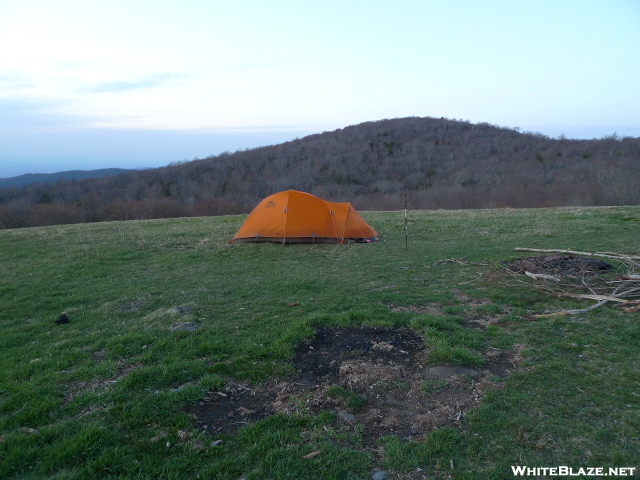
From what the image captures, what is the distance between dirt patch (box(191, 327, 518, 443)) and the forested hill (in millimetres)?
33324

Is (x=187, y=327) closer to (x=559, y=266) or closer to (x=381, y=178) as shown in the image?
(x=559, y=266)

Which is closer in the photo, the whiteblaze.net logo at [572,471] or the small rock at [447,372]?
the whiteblaze.net logo at [572,471]

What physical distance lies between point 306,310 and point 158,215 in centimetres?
3219

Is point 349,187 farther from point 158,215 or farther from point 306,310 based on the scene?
point 306,310

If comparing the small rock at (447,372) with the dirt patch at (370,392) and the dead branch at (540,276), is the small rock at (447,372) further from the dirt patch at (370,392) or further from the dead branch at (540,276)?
the dead branch at (540,276)

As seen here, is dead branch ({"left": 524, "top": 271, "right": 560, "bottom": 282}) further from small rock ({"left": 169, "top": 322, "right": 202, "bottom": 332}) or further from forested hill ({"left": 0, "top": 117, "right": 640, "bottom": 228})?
forested hill ({"left": 0, "top": 117, "right": 640, "bottom": 228})

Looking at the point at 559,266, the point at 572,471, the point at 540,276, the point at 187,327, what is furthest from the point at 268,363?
the point at 559,266

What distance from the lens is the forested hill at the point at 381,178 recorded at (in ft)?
123

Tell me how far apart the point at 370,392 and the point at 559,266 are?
20.0 feet

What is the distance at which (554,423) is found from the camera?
12.6 feet

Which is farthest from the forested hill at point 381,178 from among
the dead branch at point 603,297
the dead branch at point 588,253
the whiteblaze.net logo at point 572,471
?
the whiteblaze.net logo at point 572,471

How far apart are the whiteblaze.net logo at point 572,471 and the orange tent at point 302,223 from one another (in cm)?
1074

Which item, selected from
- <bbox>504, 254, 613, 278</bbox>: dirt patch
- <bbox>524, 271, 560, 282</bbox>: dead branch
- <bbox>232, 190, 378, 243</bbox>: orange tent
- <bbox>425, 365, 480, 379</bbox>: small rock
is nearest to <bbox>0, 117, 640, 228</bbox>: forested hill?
<bbox>232, 190, 378, 243</bbox>: orange tent

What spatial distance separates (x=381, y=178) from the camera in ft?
195
